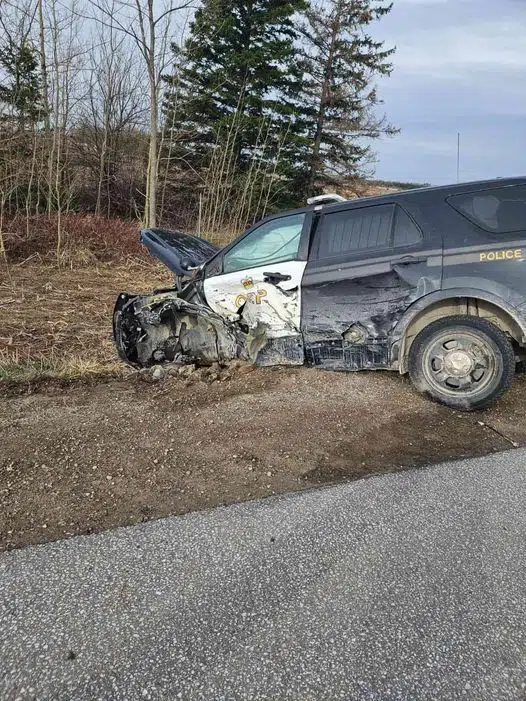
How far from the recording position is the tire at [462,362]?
4383 millimetres

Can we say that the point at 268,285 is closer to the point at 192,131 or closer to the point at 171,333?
the point at 171,333

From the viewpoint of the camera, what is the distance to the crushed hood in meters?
5.71

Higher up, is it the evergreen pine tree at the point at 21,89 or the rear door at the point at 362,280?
the evergreen pine tree at the point at 21,89

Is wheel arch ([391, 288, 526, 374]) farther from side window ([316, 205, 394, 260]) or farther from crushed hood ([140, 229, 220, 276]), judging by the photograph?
crushed hood ([140, 229, 220, 276])

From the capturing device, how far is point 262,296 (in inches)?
204

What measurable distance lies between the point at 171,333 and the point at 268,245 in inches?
56.1

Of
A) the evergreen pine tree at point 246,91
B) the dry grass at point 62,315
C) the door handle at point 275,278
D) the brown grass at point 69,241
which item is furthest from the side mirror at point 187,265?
the evergreen pine tree at point 246,91

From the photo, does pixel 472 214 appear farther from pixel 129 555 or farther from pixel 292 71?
pixel 292 71

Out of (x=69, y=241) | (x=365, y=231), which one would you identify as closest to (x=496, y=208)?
(x=365, y=231)

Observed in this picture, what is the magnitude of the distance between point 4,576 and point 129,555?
1.85 ft

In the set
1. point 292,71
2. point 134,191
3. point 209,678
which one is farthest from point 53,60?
point 209,678

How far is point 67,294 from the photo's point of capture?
9.88 m

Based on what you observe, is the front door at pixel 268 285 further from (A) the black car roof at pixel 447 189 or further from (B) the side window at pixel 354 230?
→ (A) the black car roof at pixel 447 189

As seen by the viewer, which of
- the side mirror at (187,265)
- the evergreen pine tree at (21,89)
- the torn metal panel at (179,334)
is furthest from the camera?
the evergreen pine tree at (21,89)
